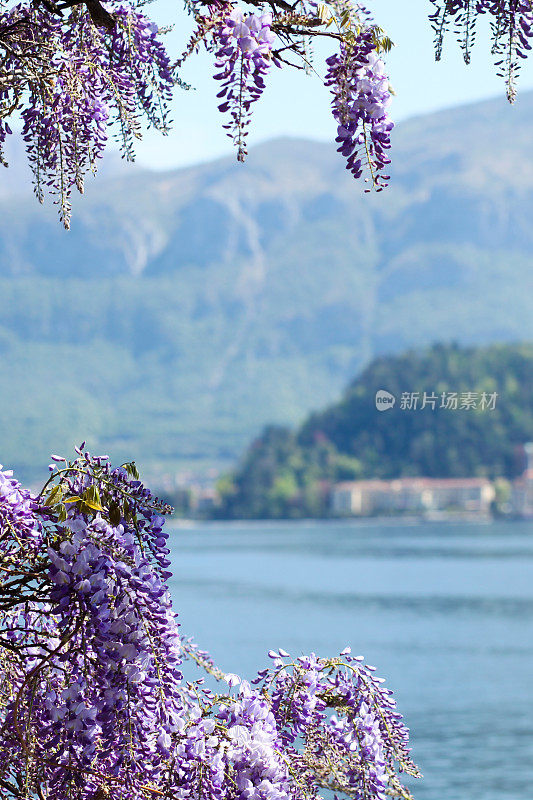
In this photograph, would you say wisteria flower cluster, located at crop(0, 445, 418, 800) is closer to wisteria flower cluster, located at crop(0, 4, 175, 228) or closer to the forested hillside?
wisteria flower cluster, located at crop(0, 4, 175, 228)

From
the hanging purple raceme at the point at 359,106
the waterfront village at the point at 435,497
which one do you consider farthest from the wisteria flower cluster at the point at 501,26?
the waterfront village at the point at 435,497

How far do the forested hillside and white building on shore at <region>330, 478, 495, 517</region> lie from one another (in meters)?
1.19

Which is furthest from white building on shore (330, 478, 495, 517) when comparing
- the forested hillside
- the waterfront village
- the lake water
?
the lake water

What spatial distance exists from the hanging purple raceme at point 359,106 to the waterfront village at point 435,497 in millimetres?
113224

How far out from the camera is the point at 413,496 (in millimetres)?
116625

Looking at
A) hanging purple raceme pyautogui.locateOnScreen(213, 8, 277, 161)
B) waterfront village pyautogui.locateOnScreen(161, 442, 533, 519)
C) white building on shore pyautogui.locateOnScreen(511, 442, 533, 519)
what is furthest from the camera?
waterfront village pyautogui.locateOnScreen(161, 442, 533, 519)

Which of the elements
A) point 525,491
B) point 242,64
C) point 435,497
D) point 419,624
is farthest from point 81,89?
point 525,491

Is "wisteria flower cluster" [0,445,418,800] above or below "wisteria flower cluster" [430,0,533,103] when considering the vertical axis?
below

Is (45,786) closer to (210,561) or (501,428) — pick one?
(210,561)

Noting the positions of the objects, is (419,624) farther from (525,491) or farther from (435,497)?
(525,491)

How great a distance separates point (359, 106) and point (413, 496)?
11556cm

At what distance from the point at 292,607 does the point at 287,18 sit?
48.6m

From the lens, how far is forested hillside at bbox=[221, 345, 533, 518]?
377ft

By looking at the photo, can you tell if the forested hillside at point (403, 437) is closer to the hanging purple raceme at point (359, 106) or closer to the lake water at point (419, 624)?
the lake water at point (419, 624)
